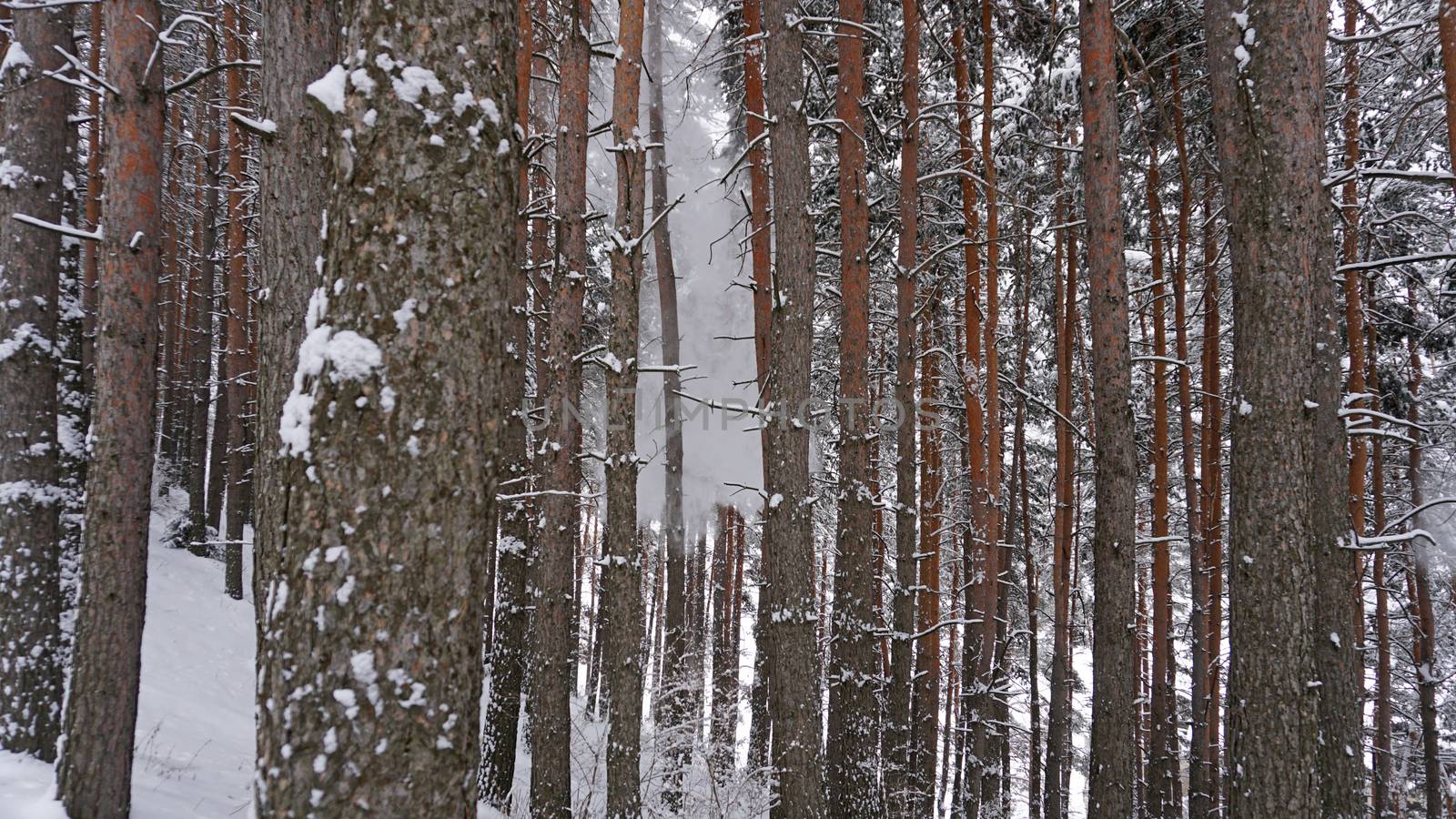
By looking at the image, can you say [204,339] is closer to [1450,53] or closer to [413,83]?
[413,83]

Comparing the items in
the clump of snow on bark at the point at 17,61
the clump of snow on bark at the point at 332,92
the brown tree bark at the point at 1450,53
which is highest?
the brown tree bark at the point at 1450,53

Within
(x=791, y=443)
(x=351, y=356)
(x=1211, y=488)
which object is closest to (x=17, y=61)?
(x=351, y=356)

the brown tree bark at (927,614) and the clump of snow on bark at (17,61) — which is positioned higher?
the clump of snow on bark at (17,61)

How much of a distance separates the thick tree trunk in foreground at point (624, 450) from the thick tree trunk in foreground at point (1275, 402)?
4.36 meters

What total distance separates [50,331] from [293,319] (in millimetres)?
3142

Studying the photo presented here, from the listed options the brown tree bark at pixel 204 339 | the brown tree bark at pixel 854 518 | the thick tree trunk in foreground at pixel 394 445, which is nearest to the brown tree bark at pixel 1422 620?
the brown tree bark at pixel 854 518

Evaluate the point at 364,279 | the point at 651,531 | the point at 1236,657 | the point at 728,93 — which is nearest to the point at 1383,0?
the point at 728,93

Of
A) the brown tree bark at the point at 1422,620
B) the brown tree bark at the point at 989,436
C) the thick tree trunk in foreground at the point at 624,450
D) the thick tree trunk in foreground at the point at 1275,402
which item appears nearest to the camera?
the thick tree trunk in foreground at the point at 1275,402

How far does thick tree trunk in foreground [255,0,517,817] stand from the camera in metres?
1.93

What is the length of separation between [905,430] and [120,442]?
7856 mm

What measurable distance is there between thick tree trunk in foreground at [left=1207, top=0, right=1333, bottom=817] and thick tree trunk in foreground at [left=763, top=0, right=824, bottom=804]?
10.0 feet

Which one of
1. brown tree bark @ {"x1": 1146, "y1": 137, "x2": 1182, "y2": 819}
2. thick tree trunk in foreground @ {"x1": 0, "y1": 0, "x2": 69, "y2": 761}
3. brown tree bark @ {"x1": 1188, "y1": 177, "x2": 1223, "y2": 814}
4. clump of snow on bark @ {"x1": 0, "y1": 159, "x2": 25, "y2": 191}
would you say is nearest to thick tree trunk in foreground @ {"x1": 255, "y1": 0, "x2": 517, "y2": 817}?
thick tree trunk in foreground @ {"x1": 0, "y1": 0, "x2": 69, "y2": 761}

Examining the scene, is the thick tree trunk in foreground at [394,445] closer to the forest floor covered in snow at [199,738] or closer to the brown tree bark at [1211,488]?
the forest floor covered in snow at [199,738]

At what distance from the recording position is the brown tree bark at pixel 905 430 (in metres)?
9.03
